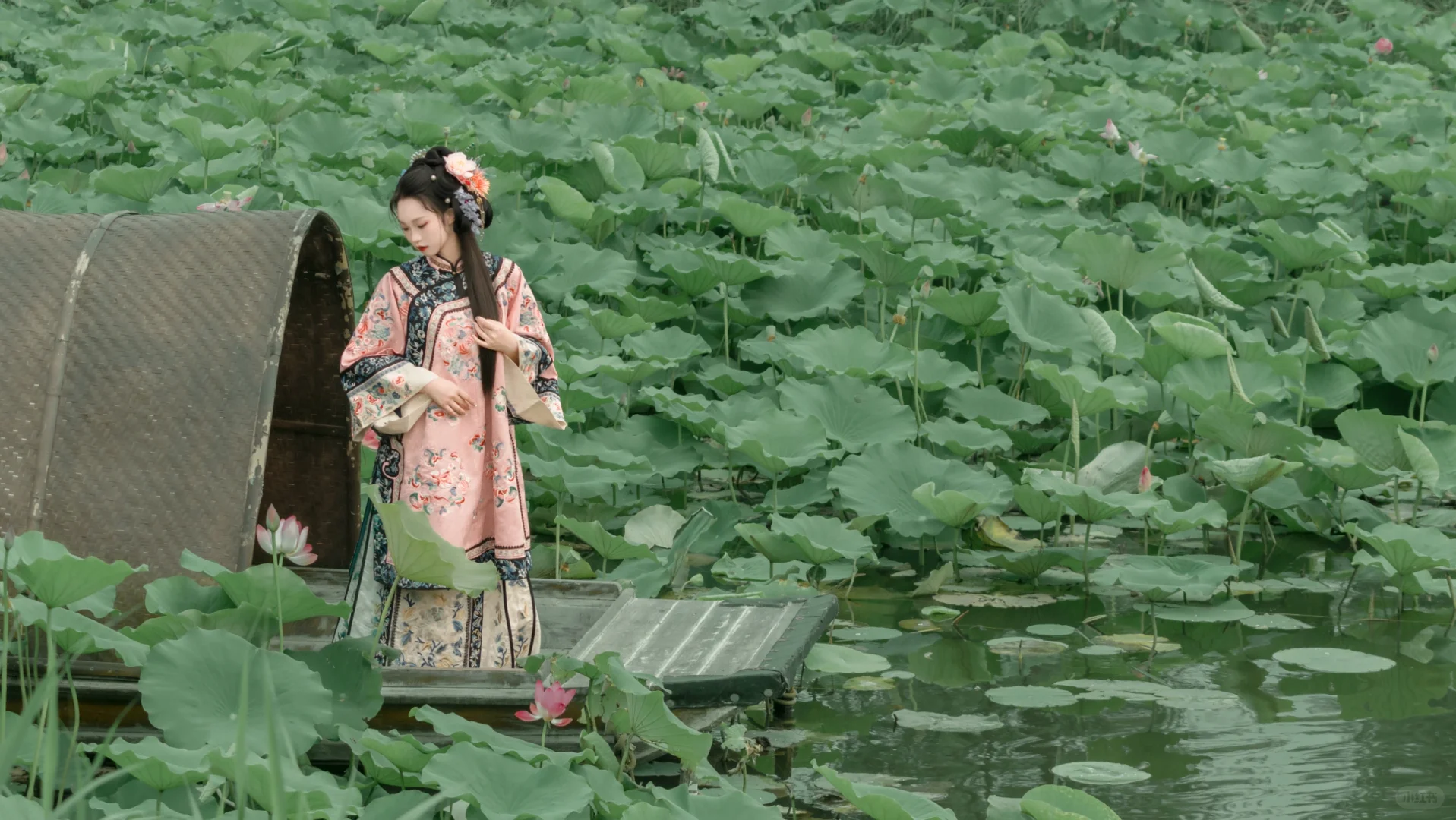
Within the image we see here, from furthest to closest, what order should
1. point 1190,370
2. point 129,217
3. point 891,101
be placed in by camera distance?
point 891,101, point 1190,370, point 129,217

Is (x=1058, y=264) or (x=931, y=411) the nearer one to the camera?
(x=931, y=411)

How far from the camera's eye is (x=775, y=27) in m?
9.53

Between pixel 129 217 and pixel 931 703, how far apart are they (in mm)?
1802

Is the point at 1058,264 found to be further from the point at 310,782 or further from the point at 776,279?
the point at 310,782

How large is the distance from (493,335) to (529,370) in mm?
127

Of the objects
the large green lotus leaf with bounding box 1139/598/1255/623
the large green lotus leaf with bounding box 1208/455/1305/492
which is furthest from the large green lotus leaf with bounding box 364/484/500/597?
the large green lotus leaf with bounding box 1208/455/1305/492

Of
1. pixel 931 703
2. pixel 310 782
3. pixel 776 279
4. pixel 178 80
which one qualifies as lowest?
pixel 931 703

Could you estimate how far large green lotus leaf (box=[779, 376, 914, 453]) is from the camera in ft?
14.4

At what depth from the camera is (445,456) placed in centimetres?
299

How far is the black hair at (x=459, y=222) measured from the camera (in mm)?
2955

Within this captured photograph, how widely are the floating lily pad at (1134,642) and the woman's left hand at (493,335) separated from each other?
5.27 ft

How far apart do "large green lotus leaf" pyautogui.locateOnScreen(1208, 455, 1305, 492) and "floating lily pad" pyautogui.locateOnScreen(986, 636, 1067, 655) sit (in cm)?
74

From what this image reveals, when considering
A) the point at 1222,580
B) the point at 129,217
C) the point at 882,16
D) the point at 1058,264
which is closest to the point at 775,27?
the point at 882,16

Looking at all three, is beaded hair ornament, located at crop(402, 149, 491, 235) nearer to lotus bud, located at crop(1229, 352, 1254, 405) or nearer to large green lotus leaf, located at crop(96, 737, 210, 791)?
large green lotus leaf, located at crop(96, 737, 210, 791)
